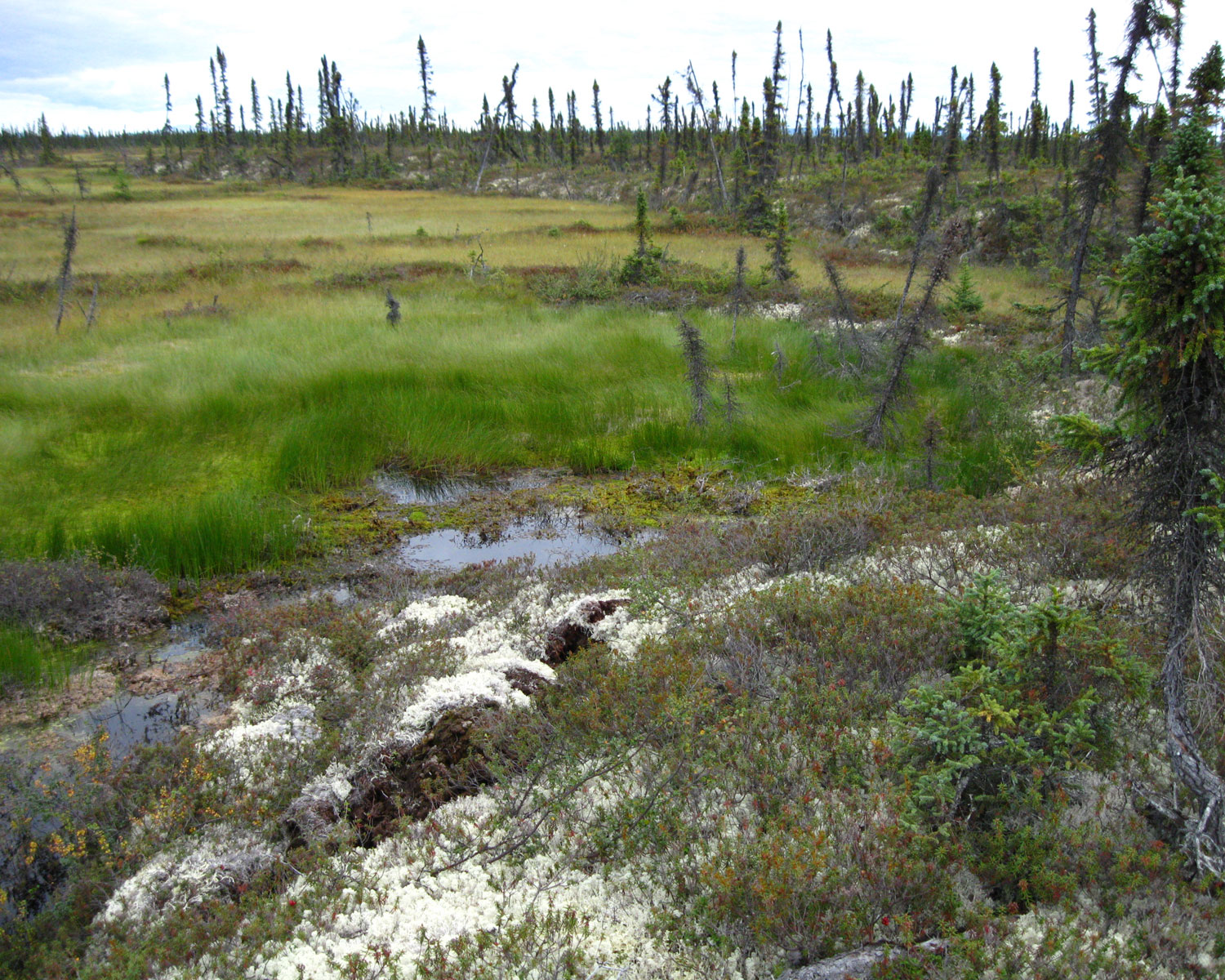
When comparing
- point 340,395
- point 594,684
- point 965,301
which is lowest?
point 594,684

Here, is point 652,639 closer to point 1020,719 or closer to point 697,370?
point 1020,719

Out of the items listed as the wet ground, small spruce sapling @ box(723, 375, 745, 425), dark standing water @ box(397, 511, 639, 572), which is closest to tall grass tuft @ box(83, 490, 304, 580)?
the wet ground

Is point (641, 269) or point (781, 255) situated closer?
point (781, 255)

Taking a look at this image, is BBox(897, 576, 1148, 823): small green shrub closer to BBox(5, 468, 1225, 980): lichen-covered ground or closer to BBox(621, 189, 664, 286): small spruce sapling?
BBox(5, 468, 1225, 980): lichen-covered ground

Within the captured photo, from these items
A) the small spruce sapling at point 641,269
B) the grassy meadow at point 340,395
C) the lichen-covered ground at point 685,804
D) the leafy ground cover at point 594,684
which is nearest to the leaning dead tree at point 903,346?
the leafy ground cover at point 594,684

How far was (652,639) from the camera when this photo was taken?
18.2ft

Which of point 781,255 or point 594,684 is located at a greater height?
point 781,255

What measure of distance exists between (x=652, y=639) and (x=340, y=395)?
8.69m

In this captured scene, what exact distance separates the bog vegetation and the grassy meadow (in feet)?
0.29

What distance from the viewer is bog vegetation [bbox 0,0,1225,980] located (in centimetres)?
309

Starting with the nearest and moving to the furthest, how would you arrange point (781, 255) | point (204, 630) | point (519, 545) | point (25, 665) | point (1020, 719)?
1. point (1020, 719)
2. point (25, 665)
3. point (204, 630)
4. point (519, 545)
5. point (781, 255)

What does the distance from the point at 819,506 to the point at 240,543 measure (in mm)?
6682

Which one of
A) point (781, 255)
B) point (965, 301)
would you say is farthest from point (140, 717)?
point (965, 301)

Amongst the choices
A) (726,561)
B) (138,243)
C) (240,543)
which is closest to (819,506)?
(726,561)
